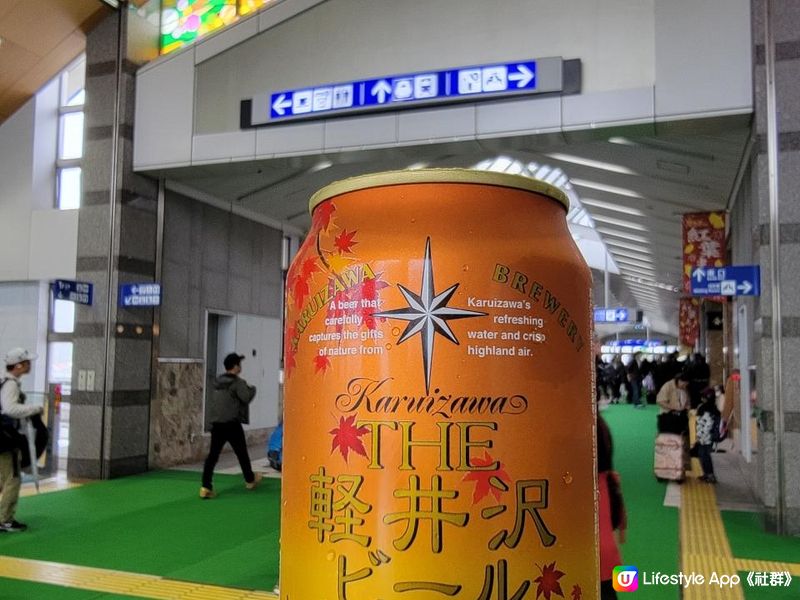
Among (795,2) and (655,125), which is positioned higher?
(795,2)

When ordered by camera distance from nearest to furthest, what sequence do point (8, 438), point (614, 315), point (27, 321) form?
point (8, 438)
point (27, 321)
point (614, 315)

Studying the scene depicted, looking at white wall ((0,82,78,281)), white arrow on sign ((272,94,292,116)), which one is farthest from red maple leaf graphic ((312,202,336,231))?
white wall ((0,82,78,281))

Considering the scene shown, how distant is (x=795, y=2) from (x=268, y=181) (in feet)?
23.1

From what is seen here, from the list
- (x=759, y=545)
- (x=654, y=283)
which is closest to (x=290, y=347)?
(x=759, y=545)

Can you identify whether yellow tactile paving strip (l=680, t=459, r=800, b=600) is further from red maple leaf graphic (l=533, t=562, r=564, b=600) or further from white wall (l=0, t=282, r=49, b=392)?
white wall (l=0, t=282, r=49, b=392)

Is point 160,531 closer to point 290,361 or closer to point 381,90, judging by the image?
point 381,90

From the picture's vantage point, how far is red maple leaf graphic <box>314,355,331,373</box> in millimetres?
1438

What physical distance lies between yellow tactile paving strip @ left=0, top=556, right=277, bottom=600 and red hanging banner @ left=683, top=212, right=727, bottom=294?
8.79 meters

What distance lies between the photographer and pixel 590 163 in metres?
10.4

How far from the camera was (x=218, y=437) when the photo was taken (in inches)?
323

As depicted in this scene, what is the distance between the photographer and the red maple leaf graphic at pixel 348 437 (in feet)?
4.50

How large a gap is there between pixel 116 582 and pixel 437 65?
599 cm

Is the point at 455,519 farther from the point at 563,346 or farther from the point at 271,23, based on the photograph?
the point at 271,23

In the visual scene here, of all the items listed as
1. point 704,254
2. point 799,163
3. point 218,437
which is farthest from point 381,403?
point 704,254
